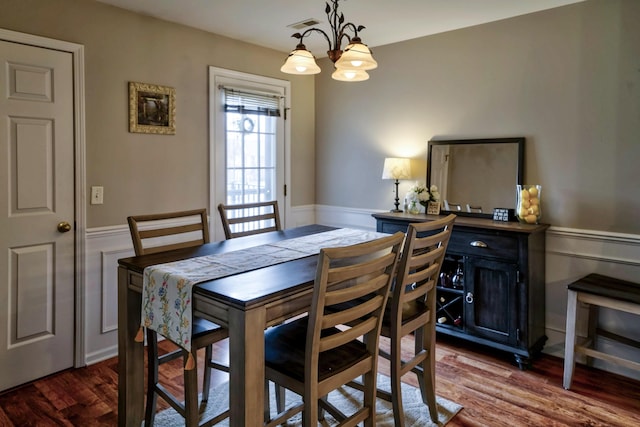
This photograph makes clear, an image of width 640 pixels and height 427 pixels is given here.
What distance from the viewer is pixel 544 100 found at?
3.12 meters

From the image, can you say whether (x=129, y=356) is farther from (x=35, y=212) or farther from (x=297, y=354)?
(x=35, y=212)

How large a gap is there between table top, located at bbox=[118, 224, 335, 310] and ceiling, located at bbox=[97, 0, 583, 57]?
1.70 m

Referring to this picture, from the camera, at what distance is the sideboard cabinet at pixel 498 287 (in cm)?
291

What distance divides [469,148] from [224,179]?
2022 millimetres

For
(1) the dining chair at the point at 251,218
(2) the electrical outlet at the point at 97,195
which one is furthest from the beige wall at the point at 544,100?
(2) the electrical outlet at the point at 97,195

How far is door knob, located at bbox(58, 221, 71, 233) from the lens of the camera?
9.30ft

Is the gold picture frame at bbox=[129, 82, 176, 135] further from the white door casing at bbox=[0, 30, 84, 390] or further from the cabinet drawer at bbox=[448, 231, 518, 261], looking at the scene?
the cabinet drawer at bbox=[448, 231, 518, 261]

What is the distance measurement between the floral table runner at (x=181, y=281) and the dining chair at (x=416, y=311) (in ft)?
1.68

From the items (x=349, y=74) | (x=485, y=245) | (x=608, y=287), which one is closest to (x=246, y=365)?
(x=349, y=74)

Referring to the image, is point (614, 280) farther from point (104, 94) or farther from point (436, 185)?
point (104, 94)

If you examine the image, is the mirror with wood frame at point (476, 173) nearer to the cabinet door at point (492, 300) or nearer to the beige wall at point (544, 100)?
the beige wall at point (544, 100)

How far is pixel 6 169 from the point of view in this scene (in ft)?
8.59

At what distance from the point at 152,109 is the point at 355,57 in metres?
1.76

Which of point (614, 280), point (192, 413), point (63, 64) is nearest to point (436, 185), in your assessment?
point (614, 280)
